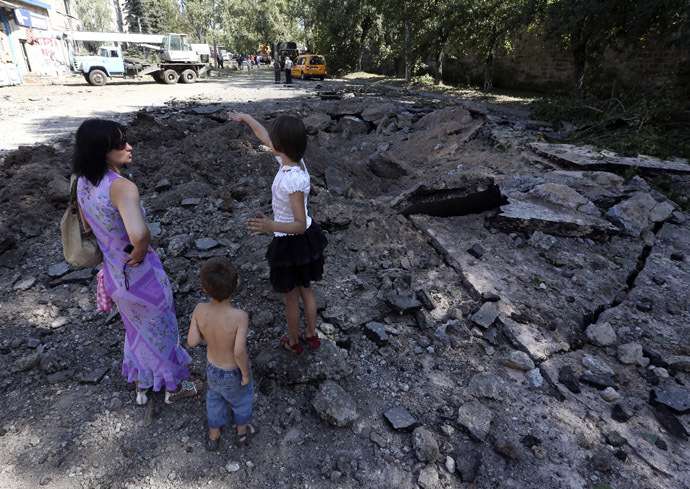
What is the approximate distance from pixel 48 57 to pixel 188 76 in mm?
9534

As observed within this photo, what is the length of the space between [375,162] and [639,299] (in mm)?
3978

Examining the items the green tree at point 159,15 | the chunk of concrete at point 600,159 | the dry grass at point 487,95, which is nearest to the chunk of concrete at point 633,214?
the chunk of concrete at point 600,159

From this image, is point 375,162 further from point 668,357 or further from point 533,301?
point 668,357

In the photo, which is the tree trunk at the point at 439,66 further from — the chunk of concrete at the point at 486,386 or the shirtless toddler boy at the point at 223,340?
the shirtless toddler boy at the point at 223,340

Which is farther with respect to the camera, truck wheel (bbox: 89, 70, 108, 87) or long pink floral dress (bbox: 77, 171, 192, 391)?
truck wheel (bbox: 89, 70, 108, 87)

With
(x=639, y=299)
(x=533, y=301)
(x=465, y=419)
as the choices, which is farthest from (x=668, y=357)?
(x=465, y=419)

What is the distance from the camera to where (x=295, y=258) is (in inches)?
84.1

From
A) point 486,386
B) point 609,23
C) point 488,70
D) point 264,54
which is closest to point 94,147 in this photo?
point 486,386

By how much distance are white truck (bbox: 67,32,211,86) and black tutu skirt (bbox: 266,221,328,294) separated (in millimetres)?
22199

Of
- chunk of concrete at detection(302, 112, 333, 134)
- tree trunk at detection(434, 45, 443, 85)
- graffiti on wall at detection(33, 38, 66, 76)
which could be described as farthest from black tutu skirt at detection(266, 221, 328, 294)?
graffiti on wall at detection(33, 38, 66, 76)

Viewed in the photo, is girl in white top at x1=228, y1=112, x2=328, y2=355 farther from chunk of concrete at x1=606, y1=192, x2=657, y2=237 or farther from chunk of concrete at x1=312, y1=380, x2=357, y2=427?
chunk of concrete at x1=606, y1=192, x2=657, y2=237

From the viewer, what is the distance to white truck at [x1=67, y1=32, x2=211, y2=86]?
19.2m

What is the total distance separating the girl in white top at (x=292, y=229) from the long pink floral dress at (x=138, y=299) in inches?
25.1

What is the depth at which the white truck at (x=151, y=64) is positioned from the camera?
1925 centimetres
